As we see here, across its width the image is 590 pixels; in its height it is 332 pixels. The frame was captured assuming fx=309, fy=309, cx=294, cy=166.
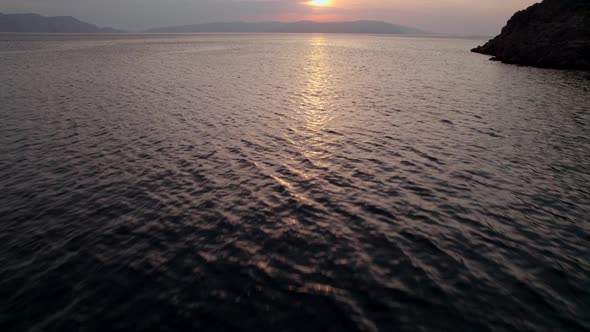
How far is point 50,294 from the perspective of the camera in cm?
1293

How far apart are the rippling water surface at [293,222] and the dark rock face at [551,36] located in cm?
6097

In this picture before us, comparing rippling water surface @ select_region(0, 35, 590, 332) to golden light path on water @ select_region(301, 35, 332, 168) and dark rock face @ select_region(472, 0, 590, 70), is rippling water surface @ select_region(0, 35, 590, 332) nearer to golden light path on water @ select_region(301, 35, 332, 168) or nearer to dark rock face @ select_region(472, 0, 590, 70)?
Result: golden light path on water @ select_region(301, 35, 332, 168)

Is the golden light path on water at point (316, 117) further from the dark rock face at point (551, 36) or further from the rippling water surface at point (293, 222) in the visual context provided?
the dark rock face at point (551, 36)

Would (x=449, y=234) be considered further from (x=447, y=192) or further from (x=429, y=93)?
(x=429, y=93)

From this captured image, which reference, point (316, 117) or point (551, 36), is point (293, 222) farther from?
point (551, 36)

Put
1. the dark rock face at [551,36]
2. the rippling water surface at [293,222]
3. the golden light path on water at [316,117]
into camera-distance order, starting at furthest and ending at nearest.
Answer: the dark rock face at [551,36]
the golden light path on water at [316,117]
the rippling water surface at [293,222]

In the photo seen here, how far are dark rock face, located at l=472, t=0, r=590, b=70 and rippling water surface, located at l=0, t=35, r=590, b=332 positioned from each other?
61.0 m

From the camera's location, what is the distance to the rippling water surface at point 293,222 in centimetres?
1228

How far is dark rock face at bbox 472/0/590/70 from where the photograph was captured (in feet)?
264

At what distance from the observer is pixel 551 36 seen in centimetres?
8731

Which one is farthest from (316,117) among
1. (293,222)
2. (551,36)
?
(551,36)

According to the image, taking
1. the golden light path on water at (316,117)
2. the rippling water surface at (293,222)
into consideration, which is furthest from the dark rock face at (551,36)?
the golden light path on water at (316,117)

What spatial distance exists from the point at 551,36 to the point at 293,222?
107867mm

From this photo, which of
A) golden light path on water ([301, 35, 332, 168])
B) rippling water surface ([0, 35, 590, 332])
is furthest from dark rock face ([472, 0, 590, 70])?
golden light path on water ([301, 35, 332, 168])
